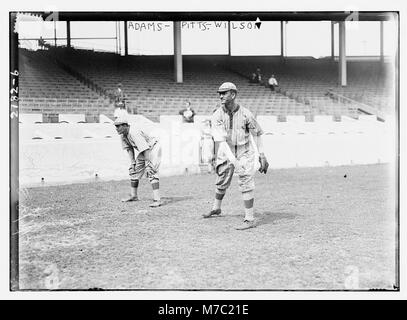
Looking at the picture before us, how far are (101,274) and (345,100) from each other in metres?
6.63

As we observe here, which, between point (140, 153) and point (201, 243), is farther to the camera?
point (140, 153)

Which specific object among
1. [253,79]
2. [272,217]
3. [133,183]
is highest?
[253,79]

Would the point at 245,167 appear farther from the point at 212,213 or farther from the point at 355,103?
the point at 355,103

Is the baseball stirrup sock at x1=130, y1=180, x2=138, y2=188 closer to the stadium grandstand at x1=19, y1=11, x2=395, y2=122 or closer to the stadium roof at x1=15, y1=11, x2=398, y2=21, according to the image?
the stadium grandstand at x1=19, y1=11, x2=395, y2=122

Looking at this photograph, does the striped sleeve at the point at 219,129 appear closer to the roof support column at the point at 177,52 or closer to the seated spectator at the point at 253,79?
the roof support column at the point at 177,52

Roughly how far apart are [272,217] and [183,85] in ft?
16.3

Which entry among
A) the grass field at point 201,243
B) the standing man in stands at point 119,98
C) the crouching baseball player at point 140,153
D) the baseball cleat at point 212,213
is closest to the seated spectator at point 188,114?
the standing man in stands at point 119,98

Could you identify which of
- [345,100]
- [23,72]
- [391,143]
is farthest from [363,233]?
[345,100]

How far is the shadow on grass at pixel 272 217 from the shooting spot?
18.0 feet

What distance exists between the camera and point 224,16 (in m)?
4.70

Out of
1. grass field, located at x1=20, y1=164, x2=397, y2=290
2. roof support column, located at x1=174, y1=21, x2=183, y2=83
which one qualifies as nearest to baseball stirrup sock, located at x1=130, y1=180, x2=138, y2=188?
grass field, located at x1=20, y1=164, x2=397, y2=290

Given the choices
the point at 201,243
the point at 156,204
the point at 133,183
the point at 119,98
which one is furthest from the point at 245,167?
the point at 119,98

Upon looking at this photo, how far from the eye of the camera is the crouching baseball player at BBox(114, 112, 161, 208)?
6.36 m

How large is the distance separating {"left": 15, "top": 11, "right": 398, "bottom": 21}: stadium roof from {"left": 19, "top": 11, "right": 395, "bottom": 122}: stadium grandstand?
596 millimetres
